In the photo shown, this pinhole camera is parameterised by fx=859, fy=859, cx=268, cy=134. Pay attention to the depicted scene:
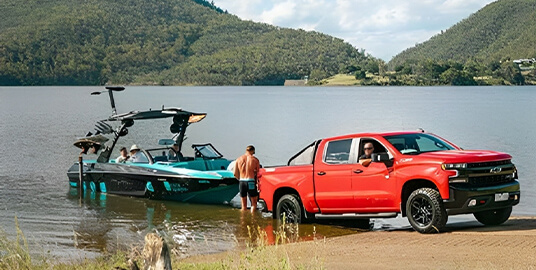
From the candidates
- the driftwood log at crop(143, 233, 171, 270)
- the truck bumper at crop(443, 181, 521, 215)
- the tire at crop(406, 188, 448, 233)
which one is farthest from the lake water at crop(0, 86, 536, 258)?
the truck bumper at crop(443, 181, 521, 215)

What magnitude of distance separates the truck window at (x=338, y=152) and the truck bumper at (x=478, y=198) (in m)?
2.32

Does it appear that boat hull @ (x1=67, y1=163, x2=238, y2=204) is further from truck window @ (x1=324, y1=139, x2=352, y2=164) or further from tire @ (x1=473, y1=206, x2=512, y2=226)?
tire @ (x1=473, y1=206, x2=512, y2=226)

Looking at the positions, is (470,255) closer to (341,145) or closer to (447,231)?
(447,231)

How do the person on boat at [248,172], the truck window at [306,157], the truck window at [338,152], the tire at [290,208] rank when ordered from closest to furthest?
1. the truck window at [338,152]
2. the truck window at [306,157]
3. the tire at [290,208]
4. the person on boat at [248,172]

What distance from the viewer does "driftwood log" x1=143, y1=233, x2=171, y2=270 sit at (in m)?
8.51

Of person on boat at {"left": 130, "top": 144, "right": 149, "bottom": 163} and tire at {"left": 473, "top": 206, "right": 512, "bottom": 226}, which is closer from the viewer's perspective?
tire at {"left": 473, "top": 206, "right": 512, "bottom": 226}

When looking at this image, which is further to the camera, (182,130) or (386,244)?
(182,130)

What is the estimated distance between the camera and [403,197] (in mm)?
14617

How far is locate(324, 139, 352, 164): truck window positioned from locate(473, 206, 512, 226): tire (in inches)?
99.1

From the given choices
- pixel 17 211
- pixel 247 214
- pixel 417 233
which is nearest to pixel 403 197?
pixel 417 233

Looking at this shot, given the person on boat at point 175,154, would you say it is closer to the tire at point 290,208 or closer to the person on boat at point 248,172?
the person on boat at point 248,172

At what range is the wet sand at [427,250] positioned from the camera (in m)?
11.7

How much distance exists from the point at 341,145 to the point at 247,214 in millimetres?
5163

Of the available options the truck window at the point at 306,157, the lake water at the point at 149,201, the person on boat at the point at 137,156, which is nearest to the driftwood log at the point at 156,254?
the lake water at the point at 149,201
